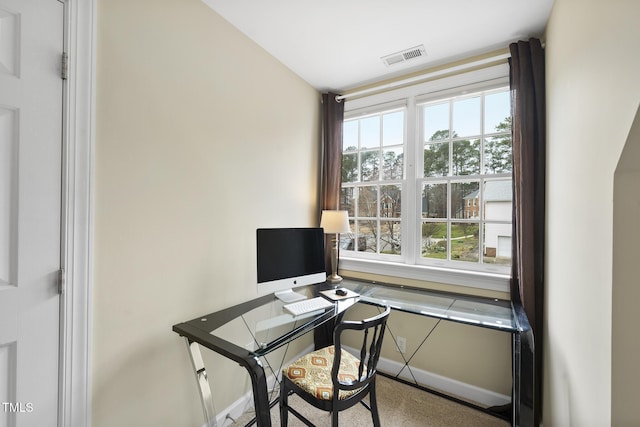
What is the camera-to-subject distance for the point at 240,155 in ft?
6.39

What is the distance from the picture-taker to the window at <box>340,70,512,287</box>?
216cm

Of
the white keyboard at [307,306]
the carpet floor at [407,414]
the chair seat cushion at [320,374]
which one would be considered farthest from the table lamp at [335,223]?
the carpet floor at [407,414]

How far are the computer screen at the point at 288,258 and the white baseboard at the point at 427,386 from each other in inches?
31.9

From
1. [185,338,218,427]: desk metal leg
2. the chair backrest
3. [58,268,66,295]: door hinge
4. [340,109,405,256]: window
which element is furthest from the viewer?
[340,109,405,256]: window

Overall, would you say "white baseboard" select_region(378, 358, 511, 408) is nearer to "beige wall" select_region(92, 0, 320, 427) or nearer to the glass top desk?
the glass top desk

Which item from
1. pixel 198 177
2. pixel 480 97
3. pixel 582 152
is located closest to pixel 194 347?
pixel 198 177

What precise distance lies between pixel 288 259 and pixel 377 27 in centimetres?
170

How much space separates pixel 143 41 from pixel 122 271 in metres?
1.15

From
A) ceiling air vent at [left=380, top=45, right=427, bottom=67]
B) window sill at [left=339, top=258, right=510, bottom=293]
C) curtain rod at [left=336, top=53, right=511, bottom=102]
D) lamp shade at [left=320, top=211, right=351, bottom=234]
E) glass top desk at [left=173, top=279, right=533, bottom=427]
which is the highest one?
ceiling air vent at [left=380, top=45, right=427, bottom=67]

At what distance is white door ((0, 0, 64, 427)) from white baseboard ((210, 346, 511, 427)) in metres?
1.01

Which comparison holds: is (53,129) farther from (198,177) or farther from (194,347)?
(194,347)

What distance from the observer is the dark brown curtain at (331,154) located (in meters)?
2.71

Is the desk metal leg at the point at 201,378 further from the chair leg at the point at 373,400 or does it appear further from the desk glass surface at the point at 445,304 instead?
the desk glass surface at the point at 445,304

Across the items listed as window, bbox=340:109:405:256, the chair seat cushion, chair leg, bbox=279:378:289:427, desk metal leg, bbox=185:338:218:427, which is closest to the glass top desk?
desk metal leg, bbox=185:338:218:427
